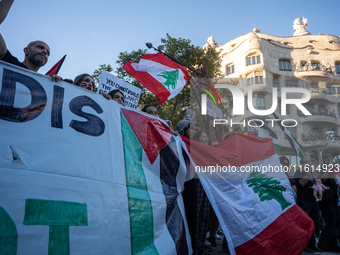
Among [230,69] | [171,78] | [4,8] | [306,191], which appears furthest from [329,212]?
[230,69]

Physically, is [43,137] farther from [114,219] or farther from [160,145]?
[160,145]

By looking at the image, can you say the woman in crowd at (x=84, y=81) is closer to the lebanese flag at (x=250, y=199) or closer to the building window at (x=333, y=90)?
the lebanese flag at (x=250, y=199)

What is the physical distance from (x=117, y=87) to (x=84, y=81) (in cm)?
179

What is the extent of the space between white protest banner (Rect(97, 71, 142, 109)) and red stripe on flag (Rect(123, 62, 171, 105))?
1.01 ft

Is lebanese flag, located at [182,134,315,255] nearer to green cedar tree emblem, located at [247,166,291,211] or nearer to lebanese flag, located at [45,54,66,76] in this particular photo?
green cedar tree emblem, located at [247,166,291,211]

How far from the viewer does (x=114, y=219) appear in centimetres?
228

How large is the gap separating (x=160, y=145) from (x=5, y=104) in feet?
5.85

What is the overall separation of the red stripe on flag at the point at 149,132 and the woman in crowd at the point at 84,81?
72 cm

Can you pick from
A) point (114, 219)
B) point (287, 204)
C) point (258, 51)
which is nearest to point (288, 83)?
point (258, 51)

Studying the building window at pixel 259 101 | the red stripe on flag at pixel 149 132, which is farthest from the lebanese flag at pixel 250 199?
the building window at pixel 259 101

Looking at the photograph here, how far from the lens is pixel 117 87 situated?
5324mm

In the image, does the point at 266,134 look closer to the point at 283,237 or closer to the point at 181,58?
the point at 283,237

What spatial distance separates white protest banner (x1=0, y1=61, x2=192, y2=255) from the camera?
74.8 inches

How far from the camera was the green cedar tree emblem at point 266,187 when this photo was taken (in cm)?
384
